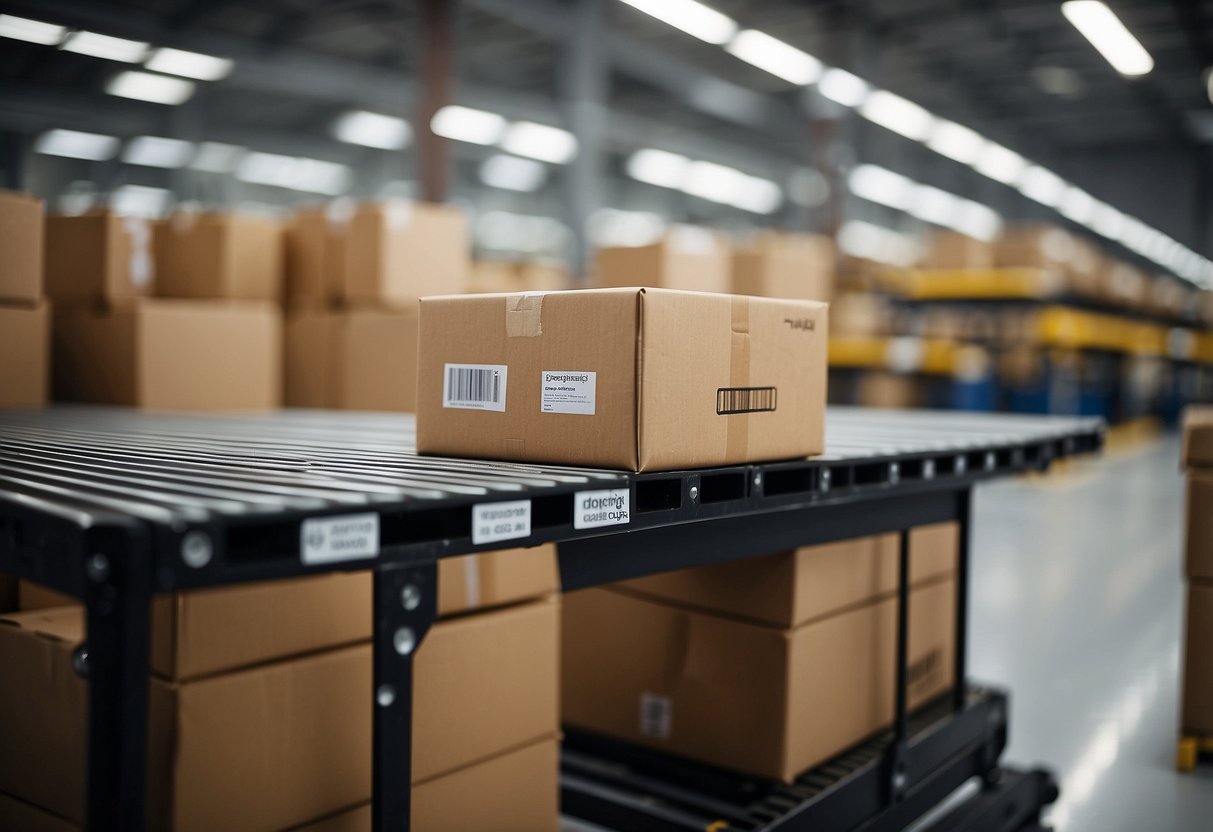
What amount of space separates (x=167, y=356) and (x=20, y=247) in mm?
672

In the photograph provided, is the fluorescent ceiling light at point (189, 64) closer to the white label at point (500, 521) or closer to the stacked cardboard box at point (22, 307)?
the stacked cardboard box at point (22, 307)

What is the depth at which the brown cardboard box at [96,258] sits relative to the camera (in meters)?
4.28

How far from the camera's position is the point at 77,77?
1288 cm

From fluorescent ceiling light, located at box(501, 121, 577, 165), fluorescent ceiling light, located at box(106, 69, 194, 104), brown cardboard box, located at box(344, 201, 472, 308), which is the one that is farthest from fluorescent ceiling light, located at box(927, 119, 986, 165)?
fluorescent ceiling light, located at box(106, 69, 194, 104)

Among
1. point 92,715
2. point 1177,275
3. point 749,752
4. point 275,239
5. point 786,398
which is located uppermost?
point 1177,275

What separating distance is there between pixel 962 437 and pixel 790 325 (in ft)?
3.08

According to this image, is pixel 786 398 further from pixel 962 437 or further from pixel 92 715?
pixel 92 715

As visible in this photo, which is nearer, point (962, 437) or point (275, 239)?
point (962, 437)

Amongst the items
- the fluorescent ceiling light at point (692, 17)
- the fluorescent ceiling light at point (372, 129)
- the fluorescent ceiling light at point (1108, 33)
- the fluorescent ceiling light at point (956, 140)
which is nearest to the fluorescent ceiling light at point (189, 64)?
the fluorescent ceiling light at point (372, 129)

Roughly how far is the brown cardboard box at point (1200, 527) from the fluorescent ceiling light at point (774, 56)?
691 centimetres

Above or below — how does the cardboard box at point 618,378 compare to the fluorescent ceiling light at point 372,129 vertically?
below

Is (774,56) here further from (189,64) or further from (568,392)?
(568,392)

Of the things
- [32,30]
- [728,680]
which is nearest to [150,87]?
[32,30]

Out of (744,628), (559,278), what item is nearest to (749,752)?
(744,628)
